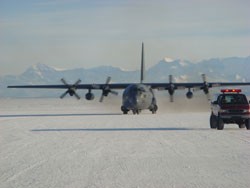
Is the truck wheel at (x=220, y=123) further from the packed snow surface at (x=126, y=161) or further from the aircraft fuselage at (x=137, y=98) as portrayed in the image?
the aircraft fuselage at (x=137, y=98)

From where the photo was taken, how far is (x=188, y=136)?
26.6m

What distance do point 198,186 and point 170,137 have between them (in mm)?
13774

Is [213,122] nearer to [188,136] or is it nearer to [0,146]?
[188,136]

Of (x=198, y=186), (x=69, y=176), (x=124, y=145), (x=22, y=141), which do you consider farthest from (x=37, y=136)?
(x=198, y=186)

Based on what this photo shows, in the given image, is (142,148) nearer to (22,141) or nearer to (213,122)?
(22,141)

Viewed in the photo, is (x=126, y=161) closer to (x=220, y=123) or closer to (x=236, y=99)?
(x=220, y=123)

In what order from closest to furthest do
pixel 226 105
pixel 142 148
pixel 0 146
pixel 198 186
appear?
1. pixel 198 186
2. pixel 142 148
3. pixel 0 146
4. pixel 226 105

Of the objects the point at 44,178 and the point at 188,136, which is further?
the point at 188,136

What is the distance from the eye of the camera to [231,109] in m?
30.7

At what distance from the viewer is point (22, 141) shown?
2494cm

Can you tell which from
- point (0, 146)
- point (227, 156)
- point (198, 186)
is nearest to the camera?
point (198, 186)

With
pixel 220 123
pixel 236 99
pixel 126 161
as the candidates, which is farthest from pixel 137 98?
pixel 126 161

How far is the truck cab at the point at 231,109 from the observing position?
3067 centimetres

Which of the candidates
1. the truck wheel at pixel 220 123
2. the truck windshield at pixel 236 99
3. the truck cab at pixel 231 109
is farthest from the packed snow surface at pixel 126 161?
the truck windshield at pixel 236 99
